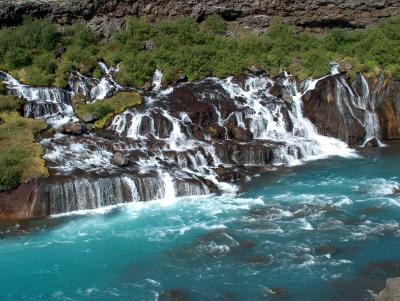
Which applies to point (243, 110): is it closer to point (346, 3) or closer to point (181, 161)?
point (181, 161)

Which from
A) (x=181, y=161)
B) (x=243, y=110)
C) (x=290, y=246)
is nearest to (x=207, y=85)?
(x=243, y=110)

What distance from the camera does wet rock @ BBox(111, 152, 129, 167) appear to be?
2586 centimetres

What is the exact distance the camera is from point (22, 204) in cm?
2327

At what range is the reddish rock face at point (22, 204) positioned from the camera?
75.6 feet

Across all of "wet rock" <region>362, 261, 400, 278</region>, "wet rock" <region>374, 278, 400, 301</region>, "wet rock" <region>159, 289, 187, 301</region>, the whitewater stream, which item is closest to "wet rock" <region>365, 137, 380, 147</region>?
the whitewater stream

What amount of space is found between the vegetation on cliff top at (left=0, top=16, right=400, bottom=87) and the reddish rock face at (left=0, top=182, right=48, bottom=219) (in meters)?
10.7

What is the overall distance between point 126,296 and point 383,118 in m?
21.5

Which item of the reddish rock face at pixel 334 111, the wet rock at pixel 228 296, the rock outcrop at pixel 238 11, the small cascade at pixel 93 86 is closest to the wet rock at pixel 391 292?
the wet rock at pixel 228 296

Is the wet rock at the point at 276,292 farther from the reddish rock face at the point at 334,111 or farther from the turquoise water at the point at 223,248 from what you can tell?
the reddish rock face at the point at 334,111

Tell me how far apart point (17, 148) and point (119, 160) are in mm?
4609

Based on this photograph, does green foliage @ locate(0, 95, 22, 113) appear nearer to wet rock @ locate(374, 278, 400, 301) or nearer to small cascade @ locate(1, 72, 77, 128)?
small cascade @ locate(1, 72, 77, 128)

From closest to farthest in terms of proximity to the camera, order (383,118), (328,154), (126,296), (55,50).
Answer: (126,296), (328,154), (383,118), (55,50)

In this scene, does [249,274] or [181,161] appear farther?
A: [181,161]

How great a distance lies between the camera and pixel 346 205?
22.6 m
